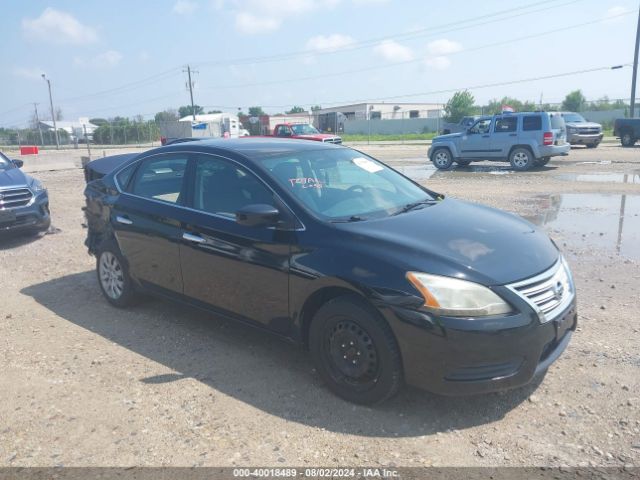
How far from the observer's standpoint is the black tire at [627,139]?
90.4 ft

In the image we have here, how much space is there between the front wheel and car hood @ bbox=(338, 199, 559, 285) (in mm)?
27421

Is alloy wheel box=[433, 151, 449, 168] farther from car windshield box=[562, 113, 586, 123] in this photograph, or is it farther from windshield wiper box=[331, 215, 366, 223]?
windshield wiper box=[331, 215, 366, 223]

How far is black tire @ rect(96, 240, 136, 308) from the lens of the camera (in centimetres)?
546

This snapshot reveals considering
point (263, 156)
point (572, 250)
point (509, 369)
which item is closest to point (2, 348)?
point (263, 156)

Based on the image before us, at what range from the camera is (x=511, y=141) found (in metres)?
18.7

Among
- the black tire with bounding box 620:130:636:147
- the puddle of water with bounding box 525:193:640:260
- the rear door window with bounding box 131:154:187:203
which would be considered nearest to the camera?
the rear door window with bounding box 131:154:187:203

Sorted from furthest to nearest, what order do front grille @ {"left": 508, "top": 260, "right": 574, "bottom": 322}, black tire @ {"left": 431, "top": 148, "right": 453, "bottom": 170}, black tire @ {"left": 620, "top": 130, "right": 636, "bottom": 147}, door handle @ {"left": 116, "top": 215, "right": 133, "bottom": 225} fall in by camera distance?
black tire @ {"left": 620, "top": 130, "right": 636, "bottom": 147}
black tire @ {"left": 431, "top": 148, "right": 453, "bottom": 170}
door handle @ {"left": 116, "top": 215, "right": 133, "bottom": 225}
front grille @ {"left": 508, "top": 260, "right": 574, "bottom": 322}

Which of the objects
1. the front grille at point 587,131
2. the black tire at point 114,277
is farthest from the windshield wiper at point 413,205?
the front grille at point 587,131

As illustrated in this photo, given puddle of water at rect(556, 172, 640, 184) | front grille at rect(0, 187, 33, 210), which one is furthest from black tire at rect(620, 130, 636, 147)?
front grille at rect(0, 187, 33, 210)

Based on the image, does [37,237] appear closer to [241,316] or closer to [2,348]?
[2,348]

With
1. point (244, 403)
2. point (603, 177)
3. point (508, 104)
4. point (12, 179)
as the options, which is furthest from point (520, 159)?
point (508, 104)

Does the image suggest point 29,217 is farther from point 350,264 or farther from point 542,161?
point 542,161

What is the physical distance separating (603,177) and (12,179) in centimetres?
1468

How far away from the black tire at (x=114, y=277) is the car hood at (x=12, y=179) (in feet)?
12.4
